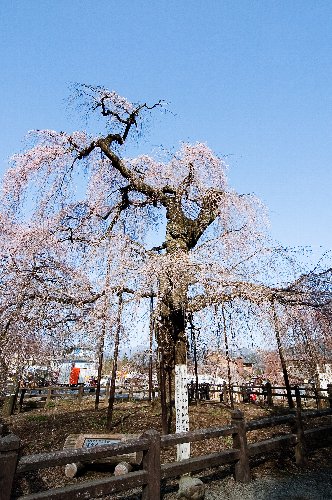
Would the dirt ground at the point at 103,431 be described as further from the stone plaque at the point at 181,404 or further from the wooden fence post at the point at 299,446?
the stone plaque at the point at 181,404

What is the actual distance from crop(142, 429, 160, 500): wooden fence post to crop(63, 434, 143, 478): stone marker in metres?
1.67

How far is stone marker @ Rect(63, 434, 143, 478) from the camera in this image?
21.5 ft

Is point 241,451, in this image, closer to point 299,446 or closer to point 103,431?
point 299,446

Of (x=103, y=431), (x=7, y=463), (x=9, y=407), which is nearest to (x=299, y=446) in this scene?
(x=7, y=463)

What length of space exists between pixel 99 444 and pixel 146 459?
2845 mm

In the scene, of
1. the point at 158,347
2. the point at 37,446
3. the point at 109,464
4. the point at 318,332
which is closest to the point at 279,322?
the point at 318,332

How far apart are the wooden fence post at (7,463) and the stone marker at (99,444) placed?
2.81 meters

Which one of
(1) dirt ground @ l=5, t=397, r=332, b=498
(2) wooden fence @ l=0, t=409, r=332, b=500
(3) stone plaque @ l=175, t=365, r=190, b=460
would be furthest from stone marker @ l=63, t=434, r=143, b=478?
(2) wooden fence @ l=0, t=409, r=332, b=500

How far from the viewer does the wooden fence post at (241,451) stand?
19.4 ft

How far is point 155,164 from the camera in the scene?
11.1 m

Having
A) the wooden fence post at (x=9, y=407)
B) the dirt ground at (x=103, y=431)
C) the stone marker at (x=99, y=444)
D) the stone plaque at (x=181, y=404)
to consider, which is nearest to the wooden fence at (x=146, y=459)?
the dirt ground at (x=103, y=431)

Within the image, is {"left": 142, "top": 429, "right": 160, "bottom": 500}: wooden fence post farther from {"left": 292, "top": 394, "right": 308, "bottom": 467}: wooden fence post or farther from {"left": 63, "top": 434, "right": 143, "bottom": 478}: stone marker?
{"left": 292, "top": 394, "right": 308, "bottom": 467}: wooden fence post

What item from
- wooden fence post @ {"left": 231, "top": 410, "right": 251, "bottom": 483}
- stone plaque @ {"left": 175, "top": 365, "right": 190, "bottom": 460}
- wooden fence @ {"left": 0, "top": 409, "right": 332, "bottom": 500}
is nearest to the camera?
wooden fence @ {"left": 0, "top": 409, "right": 332, "bottom": 500}

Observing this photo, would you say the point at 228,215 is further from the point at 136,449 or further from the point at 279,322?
the point at 136,449
